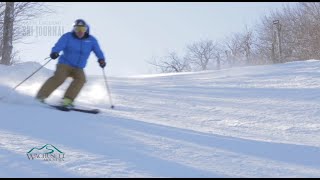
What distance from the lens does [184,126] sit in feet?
19.6

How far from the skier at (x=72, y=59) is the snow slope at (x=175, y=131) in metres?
Result: 0.46

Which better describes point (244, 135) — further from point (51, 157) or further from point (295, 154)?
point (51, 157)

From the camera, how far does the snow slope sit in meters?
3.80

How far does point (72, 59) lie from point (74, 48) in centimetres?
20

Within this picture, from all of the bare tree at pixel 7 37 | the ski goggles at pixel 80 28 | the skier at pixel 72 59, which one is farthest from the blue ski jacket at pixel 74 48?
the bare tree at pixel 7 37

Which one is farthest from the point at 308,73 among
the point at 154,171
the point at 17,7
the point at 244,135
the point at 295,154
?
the point at 17,7

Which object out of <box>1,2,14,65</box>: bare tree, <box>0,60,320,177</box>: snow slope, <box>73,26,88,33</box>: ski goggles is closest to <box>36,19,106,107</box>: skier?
<box>73,26,88,33</box>: ski goggles

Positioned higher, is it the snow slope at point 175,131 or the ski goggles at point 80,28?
the ski goggles at point 80,28

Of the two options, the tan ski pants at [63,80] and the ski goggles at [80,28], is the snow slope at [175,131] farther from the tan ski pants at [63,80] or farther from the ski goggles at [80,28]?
the ski goggles at [80,28]

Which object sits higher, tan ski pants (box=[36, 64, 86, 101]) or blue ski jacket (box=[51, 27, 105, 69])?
blue ski jacket (box=[51, 27, 105, 69])

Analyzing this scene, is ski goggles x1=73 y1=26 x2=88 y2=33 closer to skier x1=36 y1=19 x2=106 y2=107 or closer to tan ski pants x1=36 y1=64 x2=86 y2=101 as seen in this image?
skier x1=36 y1=19 x2=106 y2=107

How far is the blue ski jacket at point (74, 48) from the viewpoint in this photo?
7.19 metres

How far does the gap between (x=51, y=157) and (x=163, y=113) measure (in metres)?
3.46

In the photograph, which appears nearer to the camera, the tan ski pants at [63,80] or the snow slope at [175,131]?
the snow slope at [175,131]
